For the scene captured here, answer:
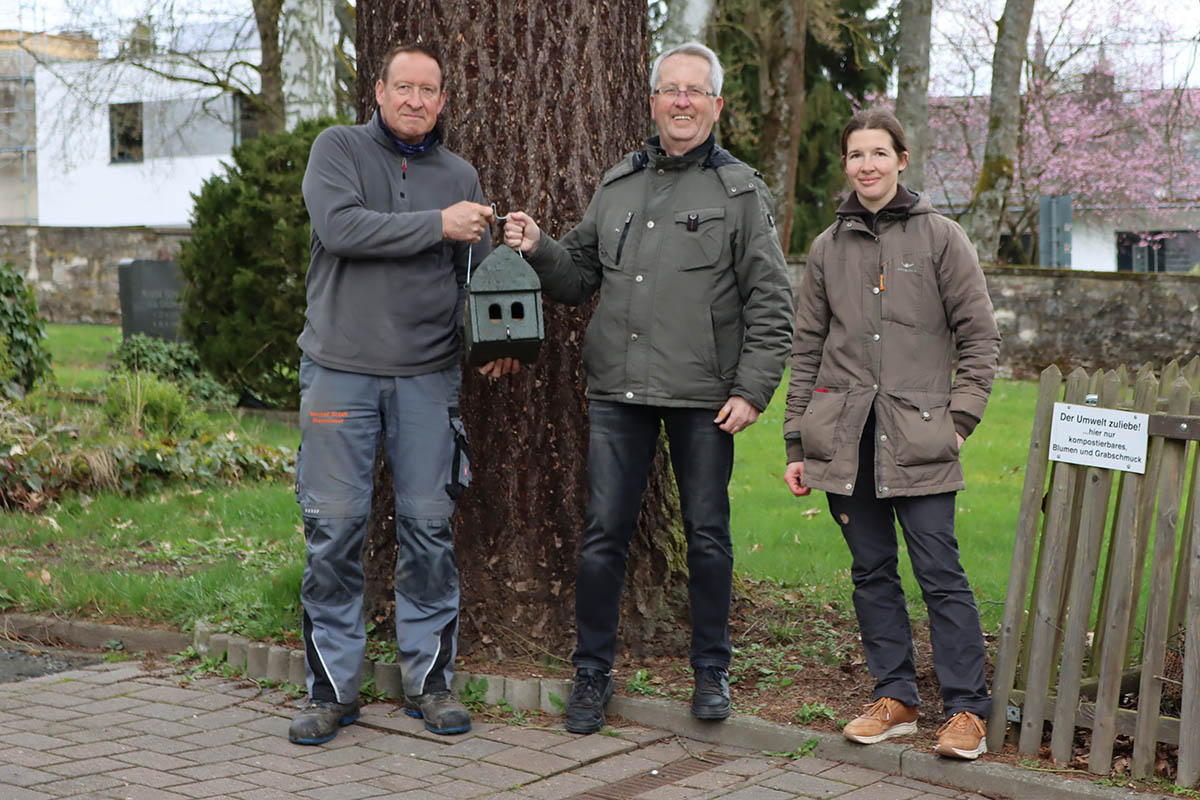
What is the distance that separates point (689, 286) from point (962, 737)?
5.51 feet

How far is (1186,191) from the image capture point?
36.9 m

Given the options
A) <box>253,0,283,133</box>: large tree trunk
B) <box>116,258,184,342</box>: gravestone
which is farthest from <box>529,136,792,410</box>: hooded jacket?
<box>253,0,283,133</box>: large tree trunk

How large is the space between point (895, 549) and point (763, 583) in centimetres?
192

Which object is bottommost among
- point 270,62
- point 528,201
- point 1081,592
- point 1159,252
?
point 1081,592

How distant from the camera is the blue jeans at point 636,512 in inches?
183

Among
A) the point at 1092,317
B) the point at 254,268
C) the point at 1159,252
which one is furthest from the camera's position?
the point at 1159,252

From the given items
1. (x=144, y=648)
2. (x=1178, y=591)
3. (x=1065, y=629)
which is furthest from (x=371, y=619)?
(x=1178, y=591)

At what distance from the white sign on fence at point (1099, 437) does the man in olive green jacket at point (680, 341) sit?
0.91m

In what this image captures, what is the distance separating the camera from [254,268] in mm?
11938

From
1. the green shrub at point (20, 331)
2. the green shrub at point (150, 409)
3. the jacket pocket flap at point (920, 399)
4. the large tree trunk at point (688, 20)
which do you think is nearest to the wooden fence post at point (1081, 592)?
the jacket pocket flap at point (920, 399)

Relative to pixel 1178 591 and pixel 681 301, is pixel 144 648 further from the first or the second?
pixel 1178 591

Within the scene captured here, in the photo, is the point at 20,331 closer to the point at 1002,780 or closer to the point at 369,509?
the point at 369,509

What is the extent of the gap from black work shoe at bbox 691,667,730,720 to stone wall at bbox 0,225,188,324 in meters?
24.8

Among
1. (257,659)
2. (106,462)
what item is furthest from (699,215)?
(106,462)
